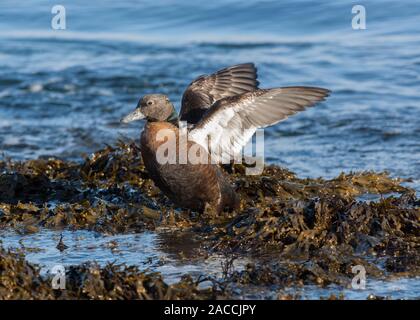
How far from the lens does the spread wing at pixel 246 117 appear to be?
6.51 meters

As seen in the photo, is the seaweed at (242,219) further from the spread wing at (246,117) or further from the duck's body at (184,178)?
the spread wing at (246,117)

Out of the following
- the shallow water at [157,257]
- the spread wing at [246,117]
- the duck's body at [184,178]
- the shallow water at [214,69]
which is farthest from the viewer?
the shallow water at [214,69]

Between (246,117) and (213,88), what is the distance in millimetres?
929

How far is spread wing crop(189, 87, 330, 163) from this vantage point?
651 cm

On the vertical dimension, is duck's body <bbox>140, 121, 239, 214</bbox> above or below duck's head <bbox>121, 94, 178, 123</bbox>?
below

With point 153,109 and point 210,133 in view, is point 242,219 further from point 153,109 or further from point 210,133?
point 153,109

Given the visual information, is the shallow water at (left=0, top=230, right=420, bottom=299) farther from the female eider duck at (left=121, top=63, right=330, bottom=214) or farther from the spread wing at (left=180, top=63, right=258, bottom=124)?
the spread wing at (left=180, top=63, right=258, bottom=124)

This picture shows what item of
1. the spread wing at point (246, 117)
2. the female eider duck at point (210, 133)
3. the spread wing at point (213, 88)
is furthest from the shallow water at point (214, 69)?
the spread wing at point (213, 88)

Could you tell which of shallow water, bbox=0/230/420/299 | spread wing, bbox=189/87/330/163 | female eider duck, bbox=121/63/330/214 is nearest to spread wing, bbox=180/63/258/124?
female eider duck, bbox=121/63/330/214

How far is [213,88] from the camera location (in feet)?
24.5

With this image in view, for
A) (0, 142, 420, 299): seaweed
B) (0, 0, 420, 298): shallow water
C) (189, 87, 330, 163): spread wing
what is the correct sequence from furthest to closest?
(0, 0, 420, 298): shallow water, (189, 87, 330, 163): spread wing, (0, 142, 420, 299): seaweed

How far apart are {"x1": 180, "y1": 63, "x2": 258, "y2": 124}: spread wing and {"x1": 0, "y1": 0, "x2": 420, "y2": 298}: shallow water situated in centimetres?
143

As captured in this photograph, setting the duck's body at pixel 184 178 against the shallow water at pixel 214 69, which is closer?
the duck's body at pixel 184 178

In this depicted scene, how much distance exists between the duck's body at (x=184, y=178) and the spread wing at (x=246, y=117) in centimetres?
17
